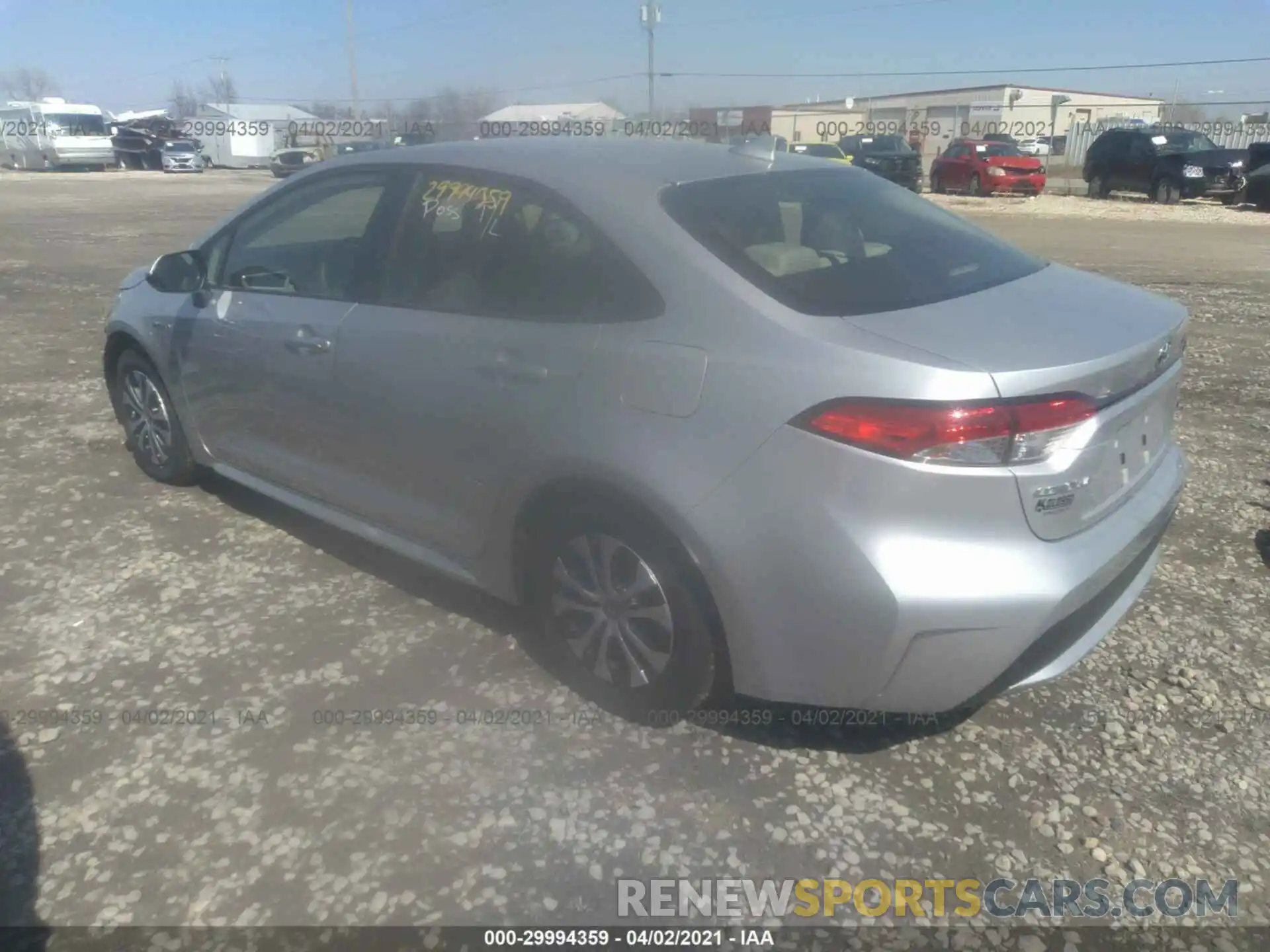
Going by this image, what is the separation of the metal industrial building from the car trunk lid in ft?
118

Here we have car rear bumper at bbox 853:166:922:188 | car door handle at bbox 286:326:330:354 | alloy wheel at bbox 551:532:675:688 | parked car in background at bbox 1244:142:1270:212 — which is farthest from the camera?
car rear bumper at bbox 853:166:922:188

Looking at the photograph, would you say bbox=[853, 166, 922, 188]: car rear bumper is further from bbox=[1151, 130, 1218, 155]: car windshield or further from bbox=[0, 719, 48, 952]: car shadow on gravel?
bbox=[0, 719, 48, 952]: car shadow on gravel

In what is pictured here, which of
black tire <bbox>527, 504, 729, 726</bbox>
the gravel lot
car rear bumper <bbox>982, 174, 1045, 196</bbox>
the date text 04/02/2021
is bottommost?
the date text 04/02/2021

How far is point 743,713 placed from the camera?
9.68ft

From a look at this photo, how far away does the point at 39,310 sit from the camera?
938 centimetres

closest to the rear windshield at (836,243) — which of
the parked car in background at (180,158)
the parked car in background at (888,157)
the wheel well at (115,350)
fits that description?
the wheel well at (115,350)

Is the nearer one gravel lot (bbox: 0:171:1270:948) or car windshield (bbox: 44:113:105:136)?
gravel lot (bbox: 0:171:1270:948)

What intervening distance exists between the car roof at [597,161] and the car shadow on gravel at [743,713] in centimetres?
139

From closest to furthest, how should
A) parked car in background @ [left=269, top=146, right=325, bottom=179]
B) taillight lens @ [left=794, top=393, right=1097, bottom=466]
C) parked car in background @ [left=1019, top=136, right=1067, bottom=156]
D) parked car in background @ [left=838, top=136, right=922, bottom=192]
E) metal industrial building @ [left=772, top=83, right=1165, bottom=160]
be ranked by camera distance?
taillight lens @ [left=794, top=393, right=1097, bottom=466], parked car in background @ [left=838, top=136, right=922, bottom=192], parked car in background @ [left=269, top=146, right=325, bottom=179], parked car in background @ [left=1019, top=136, right=1067, bottom=156], metal industrial building @ [left=772, top=83, right=1165, bottom=160]

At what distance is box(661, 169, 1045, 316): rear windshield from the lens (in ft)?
8.40

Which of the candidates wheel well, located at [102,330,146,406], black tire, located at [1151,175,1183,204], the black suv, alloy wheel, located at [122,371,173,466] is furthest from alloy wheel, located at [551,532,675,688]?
black tire, located at [1151,175,1183,204]

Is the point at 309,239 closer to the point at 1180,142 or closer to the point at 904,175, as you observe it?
the point at 904,175

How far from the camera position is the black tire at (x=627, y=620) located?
258 cm

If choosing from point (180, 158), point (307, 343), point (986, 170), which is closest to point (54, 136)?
point (180, 158)
